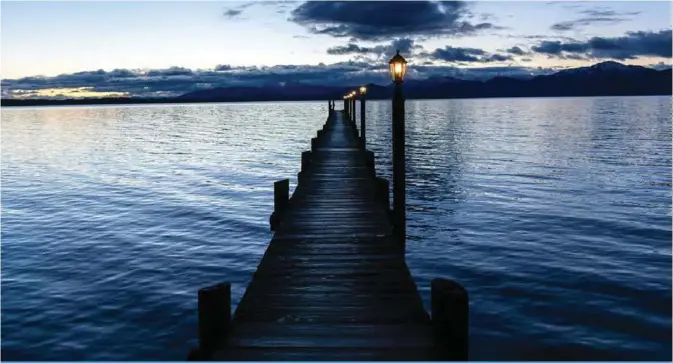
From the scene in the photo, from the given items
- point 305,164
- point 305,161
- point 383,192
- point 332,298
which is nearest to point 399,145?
point 383,192

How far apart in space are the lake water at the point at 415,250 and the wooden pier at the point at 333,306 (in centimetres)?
272

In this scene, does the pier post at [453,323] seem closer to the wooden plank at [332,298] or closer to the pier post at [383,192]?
the wooden plank at [332,298]

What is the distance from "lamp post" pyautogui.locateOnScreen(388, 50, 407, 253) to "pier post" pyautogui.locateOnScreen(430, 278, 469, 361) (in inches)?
264

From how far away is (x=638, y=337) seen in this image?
10945 millimetres

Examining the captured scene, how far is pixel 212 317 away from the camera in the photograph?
680cm

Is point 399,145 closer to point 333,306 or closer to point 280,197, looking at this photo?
point 280,197

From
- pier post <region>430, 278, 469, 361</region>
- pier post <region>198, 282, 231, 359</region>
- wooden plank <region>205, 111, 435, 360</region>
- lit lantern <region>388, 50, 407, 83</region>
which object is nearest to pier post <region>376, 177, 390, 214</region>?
wooden plank <region>205, 111, 435, 360</region>

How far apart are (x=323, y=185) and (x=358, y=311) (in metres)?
10.4

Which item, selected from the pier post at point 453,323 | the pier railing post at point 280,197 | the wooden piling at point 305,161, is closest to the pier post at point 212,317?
the pier post at point 453,323

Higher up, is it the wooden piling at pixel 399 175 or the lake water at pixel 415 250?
the wooden piling at pixel 399 175

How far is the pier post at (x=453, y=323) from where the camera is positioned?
647 centimetres

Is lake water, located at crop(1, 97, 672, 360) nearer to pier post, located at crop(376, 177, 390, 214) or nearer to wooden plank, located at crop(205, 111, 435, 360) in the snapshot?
pier post, located at crop(376, 177, 390, 214)

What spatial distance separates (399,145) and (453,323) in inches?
302

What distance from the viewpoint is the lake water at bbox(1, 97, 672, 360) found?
11305mm
